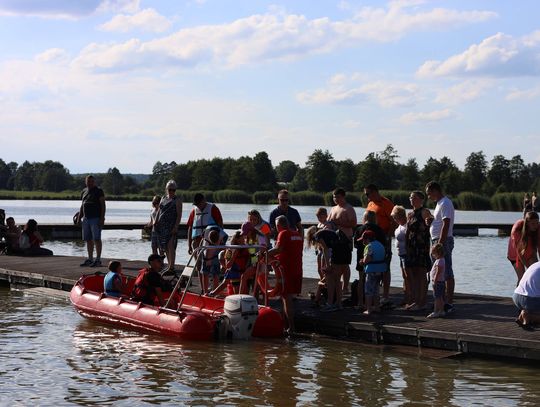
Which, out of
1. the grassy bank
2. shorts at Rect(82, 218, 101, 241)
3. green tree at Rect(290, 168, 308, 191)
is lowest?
shorts at Rect(82, 218, 101, 241)

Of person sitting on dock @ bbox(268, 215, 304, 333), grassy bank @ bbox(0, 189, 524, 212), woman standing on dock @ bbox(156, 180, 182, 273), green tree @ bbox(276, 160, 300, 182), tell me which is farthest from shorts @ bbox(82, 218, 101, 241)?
green tree @ bbox(276, 160, 300, 182)

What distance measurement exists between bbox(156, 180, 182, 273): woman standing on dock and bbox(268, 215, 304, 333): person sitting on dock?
4.21 metres

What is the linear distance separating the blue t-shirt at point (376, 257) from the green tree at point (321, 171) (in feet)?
370

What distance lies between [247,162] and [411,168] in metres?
24.5

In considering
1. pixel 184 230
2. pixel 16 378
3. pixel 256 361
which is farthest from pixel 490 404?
pixel 184 230

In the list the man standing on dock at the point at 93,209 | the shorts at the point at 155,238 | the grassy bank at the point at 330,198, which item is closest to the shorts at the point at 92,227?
the man standing on dock at the point at 93,209

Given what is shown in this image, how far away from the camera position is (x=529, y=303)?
10.6 m

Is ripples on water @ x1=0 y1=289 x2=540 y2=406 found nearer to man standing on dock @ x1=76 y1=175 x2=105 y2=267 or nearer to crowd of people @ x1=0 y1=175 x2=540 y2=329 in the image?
crowd of people @ x1=0 y1=175 x2=540 y2=329

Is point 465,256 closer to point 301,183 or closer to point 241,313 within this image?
point 241,313

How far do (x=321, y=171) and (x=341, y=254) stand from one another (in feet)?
371

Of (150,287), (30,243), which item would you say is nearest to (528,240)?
(150,287)

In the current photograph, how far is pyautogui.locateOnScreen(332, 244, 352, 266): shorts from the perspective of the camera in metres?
12.3

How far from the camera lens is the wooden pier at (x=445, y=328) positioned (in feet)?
34.2

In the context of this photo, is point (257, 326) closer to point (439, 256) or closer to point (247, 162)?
point (439, 256)
